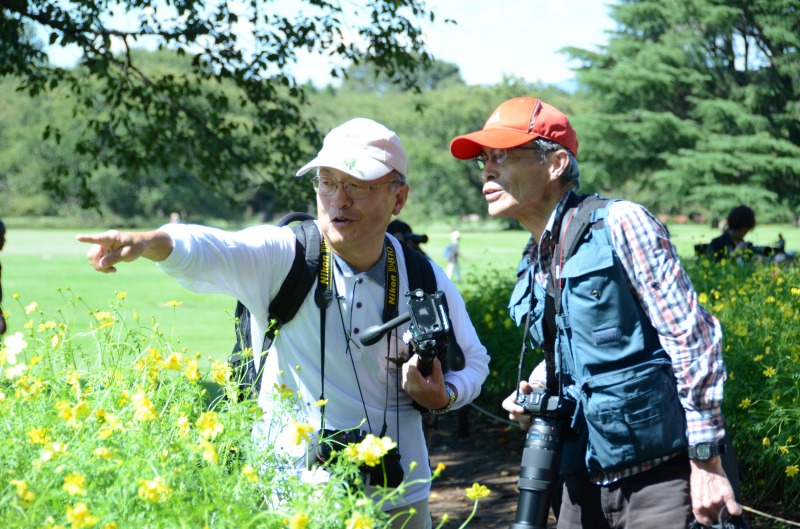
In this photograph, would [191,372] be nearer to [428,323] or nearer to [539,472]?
[428,323]

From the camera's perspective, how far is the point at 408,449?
2.90m

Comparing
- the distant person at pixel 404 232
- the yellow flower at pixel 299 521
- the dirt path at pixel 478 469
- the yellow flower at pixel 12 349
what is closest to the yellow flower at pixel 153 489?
the yellow flower at pixel 299 521

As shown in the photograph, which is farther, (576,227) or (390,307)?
(390,307)

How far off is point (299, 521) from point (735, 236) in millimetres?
9343

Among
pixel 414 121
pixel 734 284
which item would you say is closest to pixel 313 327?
pixel 734 284

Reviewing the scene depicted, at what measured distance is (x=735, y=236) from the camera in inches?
400

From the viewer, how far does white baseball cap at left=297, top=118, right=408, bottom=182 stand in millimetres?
2771

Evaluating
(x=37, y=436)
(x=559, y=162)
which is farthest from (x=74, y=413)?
(x=559, y=162)

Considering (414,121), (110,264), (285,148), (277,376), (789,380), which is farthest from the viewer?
(414,121)

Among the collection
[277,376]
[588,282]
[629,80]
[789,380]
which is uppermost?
Result: [629,80]

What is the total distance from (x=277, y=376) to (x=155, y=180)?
258 feet

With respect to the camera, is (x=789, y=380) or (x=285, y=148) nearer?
(x=789, y=380)

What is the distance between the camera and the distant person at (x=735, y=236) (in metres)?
9.83

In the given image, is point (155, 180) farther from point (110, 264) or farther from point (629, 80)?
point (110, 264)
